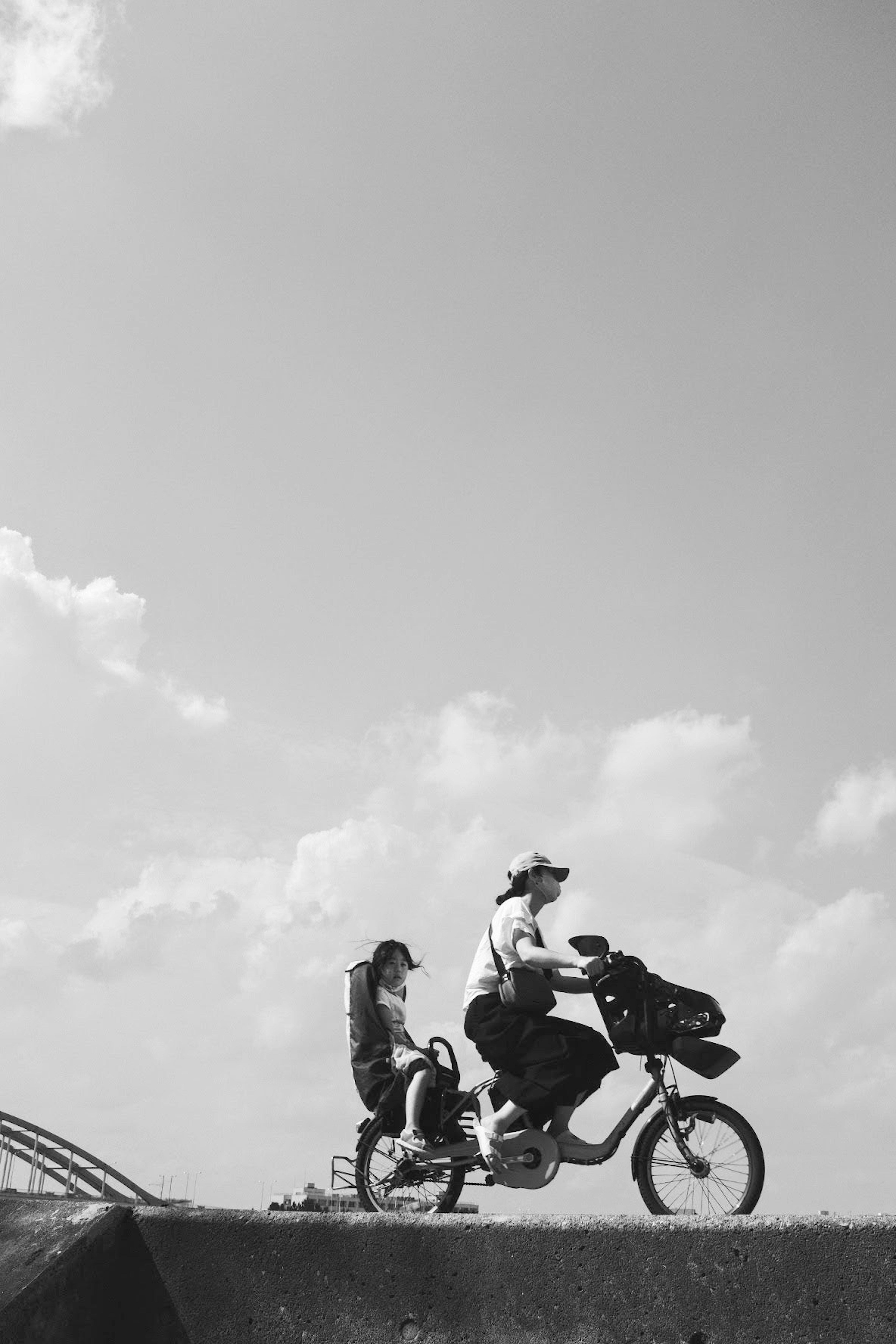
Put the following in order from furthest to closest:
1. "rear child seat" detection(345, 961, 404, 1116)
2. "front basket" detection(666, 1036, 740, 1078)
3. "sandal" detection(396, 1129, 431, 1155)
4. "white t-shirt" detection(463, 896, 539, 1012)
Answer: "rear child seat" detection(345, 961, 404, 1116), "sandal" detection(396, 1129, 431, 1155), "white t-shirt" detection(463, 896, 539, 1012), "front basket" detection(666, 1036, 740, 1078)

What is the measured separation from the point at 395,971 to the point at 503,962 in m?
1.65

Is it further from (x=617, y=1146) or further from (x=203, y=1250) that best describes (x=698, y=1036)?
(x=203, y=1250)

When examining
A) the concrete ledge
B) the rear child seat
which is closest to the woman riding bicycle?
the rear child seat

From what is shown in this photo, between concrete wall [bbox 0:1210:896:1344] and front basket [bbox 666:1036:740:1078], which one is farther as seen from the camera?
front basket [bbox 666:1036:740:1078]

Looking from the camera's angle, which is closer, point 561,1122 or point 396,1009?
point 561,1122

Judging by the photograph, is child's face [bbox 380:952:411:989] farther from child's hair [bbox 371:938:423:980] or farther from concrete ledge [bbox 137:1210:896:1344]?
concrete ledge [bbox 137:1210:896:1344]

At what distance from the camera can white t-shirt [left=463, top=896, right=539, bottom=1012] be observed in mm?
6086

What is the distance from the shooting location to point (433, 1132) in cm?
680

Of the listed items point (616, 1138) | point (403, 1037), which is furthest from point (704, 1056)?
point (403, 1037)

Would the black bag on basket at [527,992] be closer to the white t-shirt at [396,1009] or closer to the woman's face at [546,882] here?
the woman's face at [546,882]

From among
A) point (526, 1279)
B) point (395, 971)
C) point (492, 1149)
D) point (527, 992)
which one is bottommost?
point (526, 1279)

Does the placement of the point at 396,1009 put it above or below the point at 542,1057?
above

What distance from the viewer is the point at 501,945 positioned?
6.12m

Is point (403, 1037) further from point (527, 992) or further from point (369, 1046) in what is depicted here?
point (527, 992)
